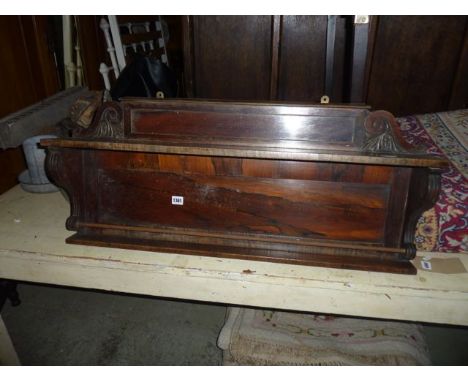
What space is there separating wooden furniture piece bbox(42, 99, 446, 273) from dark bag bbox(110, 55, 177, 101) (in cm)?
87

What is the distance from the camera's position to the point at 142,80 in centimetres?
197

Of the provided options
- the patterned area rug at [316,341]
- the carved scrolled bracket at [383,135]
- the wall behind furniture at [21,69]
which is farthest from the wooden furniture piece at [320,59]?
the patterned area rug at [316,341]

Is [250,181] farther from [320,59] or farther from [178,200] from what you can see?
[320,59]

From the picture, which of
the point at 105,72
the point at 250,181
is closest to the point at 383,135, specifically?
the point at 250,181

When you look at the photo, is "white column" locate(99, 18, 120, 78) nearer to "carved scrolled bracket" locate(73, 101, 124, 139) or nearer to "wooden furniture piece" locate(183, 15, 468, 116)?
"wooden furniture piece" locate(183, 15, 468, 116)

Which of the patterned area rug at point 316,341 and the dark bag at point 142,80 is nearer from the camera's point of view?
the patterned area rug at point 316,341

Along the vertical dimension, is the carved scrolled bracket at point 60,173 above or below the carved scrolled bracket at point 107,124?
below

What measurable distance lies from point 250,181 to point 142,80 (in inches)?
49.4

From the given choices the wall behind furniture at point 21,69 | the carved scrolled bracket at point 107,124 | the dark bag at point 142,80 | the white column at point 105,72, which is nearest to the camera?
the carved scrolled bracket at point 107,124

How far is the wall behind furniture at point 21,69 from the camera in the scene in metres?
1.77

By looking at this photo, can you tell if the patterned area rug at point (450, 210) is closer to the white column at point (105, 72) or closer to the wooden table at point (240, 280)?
the wooden table at point (240, 280)

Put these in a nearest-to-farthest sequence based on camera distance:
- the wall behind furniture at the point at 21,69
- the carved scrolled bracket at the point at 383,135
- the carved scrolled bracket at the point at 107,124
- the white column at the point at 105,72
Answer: the carved scrolled bracket at the point at 383,135 → the carved scrolled bracket at the point at 107,124 → the wall behind furniture at the point at 21,69 → the white column at the point at 105,72
